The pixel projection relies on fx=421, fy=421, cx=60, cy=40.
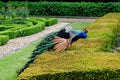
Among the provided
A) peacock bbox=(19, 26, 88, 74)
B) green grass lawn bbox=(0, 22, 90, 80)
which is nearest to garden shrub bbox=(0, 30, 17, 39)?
green grass lawn bbox=(0, 22, 90, 80)

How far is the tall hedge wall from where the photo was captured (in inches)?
1185

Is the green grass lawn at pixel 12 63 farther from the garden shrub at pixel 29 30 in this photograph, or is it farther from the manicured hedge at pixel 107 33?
the garden shrub at pixel 29 30

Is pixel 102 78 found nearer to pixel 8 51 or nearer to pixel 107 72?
pixel 107 72

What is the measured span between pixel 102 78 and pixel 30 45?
8780mm

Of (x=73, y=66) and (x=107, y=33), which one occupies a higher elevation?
(x=73, y=66)

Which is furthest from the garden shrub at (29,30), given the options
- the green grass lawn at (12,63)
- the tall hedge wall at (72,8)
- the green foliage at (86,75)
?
the green foliage at (86,75)

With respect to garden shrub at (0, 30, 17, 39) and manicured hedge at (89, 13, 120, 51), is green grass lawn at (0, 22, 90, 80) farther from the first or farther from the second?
garden shrub at (0, 30, 17, 39)

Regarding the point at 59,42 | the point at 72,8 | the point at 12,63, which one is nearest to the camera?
the point at 59,42

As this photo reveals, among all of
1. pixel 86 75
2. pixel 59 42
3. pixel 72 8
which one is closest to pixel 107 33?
pixel 59 42

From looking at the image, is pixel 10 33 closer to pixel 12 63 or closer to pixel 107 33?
pixel 12 63

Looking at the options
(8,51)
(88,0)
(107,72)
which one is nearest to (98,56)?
(107,72)

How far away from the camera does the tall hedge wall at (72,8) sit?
98.8 feet

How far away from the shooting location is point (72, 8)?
3053 centimetres

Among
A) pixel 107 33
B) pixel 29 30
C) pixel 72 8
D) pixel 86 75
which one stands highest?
pixel 86 75
